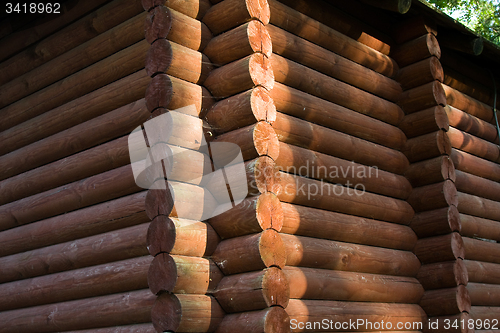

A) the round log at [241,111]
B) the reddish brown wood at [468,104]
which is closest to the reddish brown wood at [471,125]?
the reddish brown wood at [468,104]

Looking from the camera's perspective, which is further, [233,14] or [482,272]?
[482,272]

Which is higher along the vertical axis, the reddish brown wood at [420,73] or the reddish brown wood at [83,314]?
the reddish brown wood at [420,73]

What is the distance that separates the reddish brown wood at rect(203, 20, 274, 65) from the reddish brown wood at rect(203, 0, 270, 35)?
8 cm

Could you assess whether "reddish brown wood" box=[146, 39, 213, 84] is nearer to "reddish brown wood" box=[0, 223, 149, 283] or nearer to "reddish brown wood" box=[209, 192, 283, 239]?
"reddish brown wood" box=[209, 192, 283, 239]

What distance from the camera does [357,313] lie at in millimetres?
5426

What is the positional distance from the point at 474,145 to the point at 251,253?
579 cm

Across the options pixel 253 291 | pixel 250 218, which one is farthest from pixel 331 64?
pixel 253 291

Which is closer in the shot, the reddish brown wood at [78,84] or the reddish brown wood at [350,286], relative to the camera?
the reddish brown wood at [350,286]

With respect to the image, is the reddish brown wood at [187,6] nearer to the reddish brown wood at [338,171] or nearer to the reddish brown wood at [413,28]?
the reddish brown wood at [338,171]

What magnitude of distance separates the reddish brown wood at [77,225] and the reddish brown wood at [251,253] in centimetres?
93

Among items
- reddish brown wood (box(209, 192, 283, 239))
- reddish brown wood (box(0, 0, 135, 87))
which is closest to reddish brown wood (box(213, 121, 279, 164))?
reddish brown wood (box(209, 192, 283, 239))

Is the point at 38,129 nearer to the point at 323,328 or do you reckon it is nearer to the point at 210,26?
the point at 210,26

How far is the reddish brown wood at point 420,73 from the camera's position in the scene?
709 centimetres

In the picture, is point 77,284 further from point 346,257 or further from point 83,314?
point 346,257
